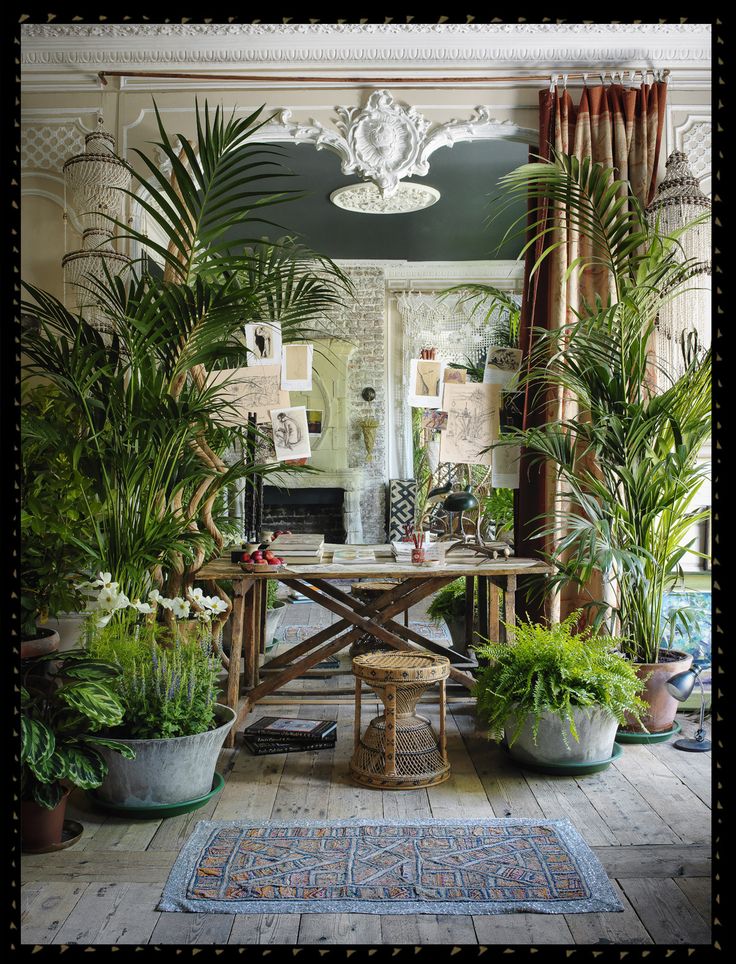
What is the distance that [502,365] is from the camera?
4.32m

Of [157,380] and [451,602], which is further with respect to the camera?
[451,602]

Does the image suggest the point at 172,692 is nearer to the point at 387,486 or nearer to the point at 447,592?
the point at 447,592

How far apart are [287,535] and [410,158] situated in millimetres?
2025

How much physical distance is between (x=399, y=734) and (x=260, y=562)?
0.92 m

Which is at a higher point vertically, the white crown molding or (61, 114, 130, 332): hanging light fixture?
the white crown molding

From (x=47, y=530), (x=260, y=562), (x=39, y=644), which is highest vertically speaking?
(x=47, y=530)

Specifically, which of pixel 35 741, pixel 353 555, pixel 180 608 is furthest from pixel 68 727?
pixel 353 555

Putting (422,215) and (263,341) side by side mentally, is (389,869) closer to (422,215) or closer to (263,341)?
(263,341)

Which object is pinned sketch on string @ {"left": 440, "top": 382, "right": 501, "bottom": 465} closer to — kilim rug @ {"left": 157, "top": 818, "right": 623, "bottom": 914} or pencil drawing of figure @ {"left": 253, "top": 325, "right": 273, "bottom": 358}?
pencil drawing of figure @ {"left": 253, "top": 325, "right": 273, "bottom": 358}

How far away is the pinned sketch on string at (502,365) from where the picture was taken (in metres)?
4.30

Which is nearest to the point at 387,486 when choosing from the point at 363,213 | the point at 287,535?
the point at 363,213

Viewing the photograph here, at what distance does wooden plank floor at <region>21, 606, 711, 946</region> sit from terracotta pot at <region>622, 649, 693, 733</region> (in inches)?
4.2

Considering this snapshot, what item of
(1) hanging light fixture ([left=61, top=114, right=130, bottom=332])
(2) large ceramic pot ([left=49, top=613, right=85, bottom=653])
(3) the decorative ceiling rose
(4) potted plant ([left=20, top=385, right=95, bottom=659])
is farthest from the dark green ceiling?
(2) large ceramic pot ([left=49, top=613, right=85, bottom=653])

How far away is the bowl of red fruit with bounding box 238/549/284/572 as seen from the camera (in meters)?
3.47
